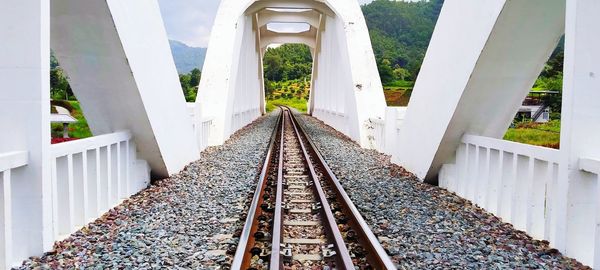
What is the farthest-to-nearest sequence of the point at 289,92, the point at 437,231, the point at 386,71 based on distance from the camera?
the point at 289,92 < the point at 386,71 < the point at 437,231

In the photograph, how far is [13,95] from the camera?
13.7ft

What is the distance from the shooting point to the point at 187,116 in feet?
31.8

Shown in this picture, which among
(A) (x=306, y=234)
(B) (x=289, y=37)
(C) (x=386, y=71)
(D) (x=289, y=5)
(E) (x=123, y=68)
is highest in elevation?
(B) (x=289, y=37)

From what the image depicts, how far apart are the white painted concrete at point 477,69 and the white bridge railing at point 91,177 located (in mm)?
4376

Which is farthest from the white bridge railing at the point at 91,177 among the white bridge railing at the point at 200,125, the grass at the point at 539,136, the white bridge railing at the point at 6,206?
the grass at the point at 539,136

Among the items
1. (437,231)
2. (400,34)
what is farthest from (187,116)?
(400,34)

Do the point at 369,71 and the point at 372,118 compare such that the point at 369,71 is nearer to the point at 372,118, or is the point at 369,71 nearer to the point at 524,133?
the point at 372,118

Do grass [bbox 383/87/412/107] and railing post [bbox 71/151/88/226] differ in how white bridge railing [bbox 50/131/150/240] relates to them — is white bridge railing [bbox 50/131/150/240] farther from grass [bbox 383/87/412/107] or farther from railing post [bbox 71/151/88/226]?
grass [bbox 383/87/412/107]

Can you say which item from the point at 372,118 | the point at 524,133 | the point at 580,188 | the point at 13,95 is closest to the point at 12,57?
the point at 13,95

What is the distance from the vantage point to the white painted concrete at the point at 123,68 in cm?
567

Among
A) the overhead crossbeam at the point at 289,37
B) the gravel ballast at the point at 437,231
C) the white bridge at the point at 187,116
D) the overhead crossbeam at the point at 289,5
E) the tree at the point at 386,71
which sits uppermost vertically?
the overhead crossbeam at the point at 289,37

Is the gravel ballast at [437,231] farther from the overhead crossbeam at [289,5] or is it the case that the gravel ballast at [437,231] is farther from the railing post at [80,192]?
the overhead crossbeam at [289,5]

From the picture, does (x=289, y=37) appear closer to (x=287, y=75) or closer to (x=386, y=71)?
(x=386, y=71)

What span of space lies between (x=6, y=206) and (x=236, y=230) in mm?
2171
